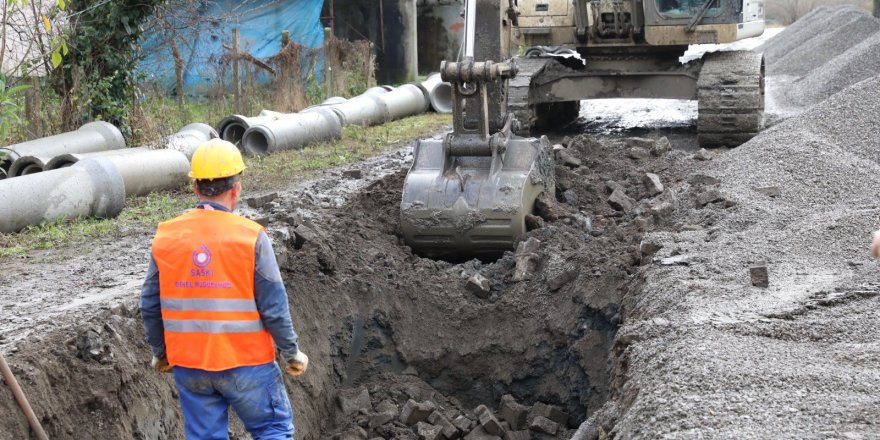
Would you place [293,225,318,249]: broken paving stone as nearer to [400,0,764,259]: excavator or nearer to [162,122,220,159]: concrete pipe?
[400,0,764,259]: excavator

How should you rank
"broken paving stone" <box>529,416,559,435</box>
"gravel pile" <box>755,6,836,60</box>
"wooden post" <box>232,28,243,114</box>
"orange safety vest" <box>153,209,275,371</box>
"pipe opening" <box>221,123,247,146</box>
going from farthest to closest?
"gravel pile" <box>755,6,836,60</box>, "wooden post" <box>232,28,243,114</box>, "pipe opening" <box>221,123,247,146</box>, "broken paving stone" <box>529,416,559,435</box>, "orange safety vest" <box>153,209,275,371</box>

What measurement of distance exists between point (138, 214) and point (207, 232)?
5.85 meters

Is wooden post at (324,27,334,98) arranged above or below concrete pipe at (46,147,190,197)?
above

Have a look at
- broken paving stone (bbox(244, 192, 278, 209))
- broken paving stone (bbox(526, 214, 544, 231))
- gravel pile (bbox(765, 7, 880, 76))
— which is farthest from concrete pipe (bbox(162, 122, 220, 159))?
gravel pile (bbox(765, 7, 880, 76))

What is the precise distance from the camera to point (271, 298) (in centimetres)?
433

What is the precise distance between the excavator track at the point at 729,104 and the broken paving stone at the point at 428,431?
26.1 ft

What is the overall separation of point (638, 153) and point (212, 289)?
8.06 metres

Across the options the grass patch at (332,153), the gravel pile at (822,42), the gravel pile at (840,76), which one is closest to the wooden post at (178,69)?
the grass patch at (332,153)

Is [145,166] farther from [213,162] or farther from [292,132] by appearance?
[213,162]

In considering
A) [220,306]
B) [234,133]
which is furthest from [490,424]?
[234,133]

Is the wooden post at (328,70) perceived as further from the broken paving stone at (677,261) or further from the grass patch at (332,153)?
the broken paving stone at (677,261)

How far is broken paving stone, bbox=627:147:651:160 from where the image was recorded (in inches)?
454

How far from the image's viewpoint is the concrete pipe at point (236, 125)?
13859mm

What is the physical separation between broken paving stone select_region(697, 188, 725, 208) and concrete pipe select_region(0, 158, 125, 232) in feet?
17.5
